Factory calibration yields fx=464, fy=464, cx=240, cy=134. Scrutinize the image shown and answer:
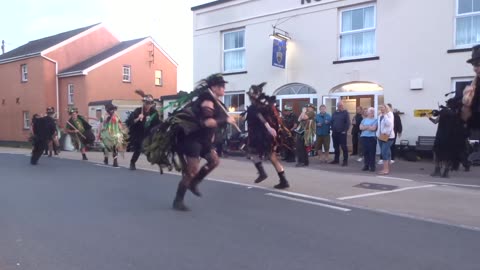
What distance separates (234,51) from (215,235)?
14427 mm

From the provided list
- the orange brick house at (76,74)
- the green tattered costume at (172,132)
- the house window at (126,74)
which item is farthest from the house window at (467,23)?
the house window at (126,74)

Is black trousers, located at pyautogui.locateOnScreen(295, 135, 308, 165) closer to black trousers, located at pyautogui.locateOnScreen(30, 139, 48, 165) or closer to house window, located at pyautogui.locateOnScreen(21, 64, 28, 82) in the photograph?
black trousers, located at pyautogui.locateOnScreen(30, 139, 48, 165)

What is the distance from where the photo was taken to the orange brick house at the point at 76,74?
101 ft

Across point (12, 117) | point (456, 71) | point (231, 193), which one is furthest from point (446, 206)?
point (12, 117)

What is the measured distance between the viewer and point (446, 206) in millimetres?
7180

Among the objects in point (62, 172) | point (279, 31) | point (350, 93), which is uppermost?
point (279, 31)

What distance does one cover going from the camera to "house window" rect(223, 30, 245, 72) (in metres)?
18.8

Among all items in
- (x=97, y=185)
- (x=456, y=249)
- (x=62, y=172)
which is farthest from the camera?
(x=62, y=172)

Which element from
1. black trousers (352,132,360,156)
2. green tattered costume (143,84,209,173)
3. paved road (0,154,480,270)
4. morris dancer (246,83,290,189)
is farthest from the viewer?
black trousers (352,132,360,156)

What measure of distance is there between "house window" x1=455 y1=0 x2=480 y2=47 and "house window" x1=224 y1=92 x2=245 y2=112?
837 cm

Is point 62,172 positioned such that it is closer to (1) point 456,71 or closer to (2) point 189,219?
(2) point 189,219

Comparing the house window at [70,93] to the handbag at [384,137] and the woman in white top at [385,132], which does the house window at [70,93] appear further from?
the handbag at [384,137]

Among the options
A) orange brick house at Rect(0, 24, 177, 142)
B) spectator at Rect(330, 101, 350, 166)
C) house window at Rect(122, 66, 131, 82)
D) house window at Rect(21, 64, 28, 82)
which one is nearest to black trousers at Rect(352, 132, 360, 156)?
spectator at Rect(330, 101, 350, 166)

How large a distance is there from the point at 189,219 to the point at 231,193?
207cm
